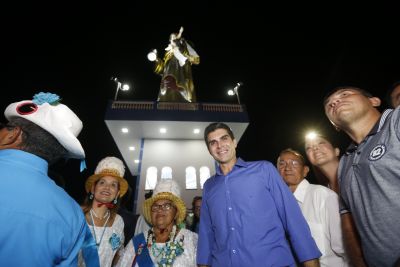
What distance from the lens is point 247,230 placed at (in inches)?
78.6

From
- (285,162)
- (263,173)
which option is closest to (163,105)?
(285,162)

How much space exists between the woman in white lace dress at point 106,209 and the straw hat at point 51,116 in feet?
5.73

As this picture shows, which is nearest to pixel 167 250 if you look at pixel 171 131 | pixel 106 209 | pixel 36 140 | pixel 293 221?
pixel 106 209

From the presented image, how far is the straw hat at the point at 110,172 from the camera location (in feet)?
11.2

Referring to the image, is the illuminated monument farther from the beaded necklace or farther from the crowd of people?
the beaded necklace

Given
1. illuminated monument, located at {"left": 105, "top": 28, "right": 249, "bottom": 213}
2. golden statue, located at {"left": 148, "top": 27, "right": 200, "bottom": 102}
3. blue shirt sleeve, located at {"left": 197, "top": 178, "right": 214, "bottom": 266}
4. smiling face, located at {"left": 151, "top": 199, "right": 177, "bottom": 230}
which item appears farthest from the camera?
golden statue, located at {"left": 148, "top": 27, "right": 200, "bottom": 102}

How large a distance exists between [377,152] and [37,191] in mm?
2334

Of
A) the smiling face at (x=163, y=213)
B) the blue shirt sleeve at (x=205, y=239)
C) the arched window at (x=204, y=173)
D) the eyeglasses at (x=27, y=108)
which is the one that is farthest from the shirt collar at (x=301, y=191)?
the arched window at (x=204, y=173)

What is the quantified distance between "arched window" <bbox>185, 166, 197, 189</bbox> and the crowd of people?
777cm

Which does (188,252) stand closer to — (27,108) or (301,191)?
(301,191)

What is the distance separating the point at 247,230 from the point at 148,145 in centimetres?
1076

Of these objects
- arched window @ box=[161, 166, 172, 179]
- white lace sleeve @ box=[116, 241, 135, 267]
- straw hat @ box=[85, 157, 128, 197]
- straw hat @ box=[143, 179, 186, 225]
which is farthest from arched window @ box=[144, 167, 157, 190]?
white lace sleeve @ box=[116, 241, 135, 267]

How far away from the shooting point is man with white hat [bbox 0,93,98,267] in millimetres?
1111

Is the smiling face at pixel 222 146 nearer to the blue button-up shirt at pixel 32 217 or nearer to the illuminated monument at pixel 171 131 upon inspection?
the blue button-up shirt at pixel 32 217
